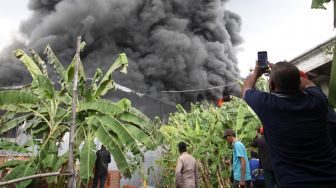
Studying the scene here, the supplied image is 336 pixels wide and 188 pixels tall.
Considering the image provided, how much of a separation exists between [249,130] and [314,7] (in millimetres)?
5157

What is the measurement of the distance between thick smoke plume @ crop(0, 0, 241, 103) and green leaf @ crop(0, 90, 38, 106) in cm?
1884

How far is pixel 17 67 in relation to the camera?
23078 millimetres

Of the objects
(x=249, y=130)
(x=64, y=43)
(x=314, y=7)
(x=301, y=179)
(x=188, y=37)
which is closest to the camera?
(x=301, y=179)

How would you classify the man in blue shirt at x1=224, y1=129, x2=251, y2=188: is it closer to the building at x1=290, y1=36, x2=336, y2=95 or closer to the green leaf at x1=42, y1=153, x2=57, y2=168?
the building at x1=290, y1=36, x2=336, y2=95

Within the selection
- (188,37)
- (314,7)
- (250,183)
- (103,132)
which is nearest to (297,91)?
(314,7)

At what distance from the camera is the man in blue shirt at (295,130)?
4.87ft

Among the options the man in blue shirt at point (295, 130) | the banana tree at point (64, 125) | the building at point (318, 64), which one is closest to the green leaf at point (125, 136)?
the banana tree at point (64, 125)

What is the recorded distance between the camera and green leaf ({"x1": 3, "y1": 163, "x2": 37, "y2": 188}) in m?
5.45

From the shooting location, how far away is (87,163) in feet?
18.3

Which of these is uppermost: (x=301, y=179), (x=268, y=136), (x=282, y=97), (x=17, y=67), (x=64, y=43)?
(x=64, y=43)

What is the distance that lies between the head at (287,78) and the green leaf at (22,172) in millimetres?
5027

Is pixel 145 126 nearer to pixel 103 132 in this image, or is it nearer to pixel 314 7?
pixel 103 132

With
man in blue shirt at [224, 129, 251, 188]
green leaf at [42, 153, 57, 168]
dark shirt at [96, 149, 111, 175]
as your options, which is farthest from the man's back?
dark shirt at [96, 149, 111, 175]

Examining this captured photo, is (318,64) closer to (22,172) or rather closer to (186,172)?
(186,172)
